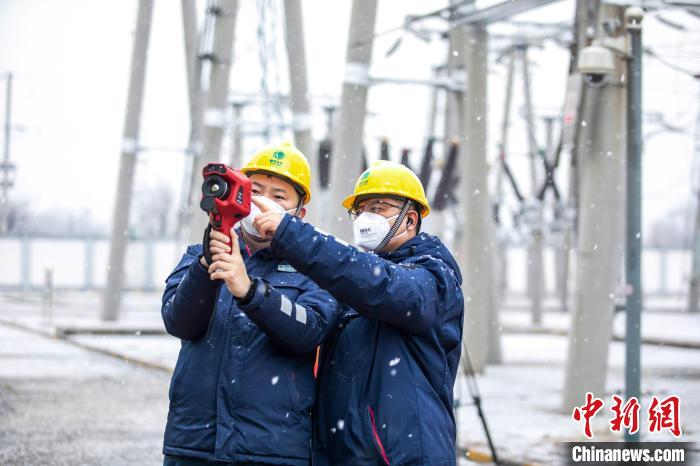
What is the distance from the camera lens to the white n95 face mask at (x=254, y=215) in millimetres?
4219

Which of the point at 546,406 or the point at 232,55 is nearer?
the point at 546,406

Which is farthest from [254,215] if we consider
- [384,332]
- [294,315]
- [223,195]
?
[384,332]

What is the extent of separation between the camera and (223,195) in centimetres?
395

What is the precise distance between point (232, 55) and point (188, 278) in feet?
57.7

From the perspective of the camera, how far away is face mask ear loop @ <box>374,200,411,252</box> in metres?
4.64

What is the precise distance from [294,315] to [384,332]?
0.36m

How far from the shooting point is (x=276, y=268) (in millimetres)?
4605

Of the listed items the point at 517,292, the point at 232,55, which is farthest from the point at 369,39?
the point at 517,292

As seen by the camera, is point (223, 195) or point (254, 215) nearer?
point (223, 195)

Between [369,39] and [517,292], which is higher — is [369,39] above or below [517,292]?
above

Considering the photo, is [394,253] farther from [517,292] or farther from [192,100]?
[517,292]

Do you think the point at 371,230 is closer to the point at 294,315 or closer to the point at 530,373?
the point at 294,315

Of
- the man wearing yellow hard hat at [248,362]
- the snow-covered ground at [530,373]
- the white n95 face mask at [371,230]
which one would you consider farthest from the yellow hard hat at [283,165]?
the snow-covered ground at [530,373]

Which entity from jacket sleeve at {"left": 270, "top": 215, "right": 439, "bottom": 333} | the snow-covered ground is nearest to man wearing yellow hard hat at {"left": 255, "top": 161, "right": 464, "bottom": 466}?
jacket sleeve at {"left": 270, "top": 215, "right": 439, "bottom": 333}
